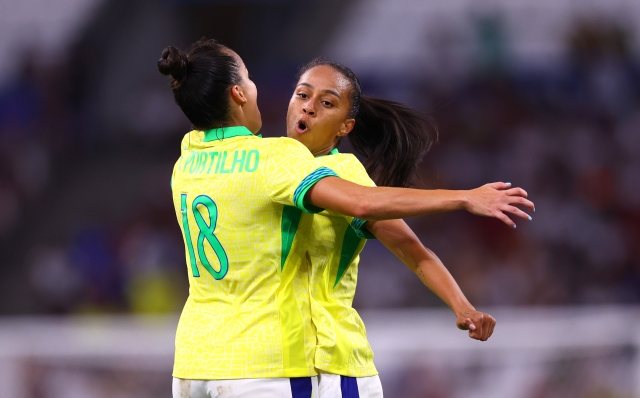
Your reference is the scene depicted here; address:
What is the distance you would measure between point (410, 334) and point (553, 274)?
2618mm

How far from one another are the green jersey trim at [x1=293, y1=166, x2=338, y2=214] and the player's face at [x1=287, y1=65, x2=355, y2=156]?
0.52 metres

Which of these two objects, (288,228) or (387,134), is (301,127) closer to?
(387,134)

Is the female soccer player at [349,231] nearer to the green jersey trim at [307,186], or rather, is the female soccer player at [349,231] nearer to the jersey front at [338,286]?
the jersey front at [338,286]

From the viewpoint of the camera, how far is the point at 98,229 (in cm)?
944

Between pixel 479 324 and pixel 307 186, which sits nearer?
pixel 307 186

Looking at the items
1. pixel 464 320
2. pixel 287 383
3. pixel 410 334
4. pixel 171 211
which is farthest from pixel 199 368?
pixel 171 211

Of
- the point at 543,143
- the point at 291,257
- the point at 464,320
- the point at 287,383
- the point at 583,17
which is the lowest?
the point at 287,383

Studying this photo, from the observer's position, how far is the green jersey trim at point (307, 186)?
2.37m

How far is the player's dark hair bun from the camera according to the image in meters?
2.57

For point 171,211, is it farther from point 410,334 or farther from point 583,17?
point 583,17

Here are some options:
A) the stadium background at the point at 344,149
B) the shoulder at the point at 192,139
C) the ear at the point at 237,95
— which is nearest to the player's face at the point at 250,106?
the ear at the point at 237,95

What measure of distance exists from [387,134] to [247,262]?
843mm

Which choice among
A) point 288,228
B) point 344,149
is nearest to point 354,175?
point 288,228

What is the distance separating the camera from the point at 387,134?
10.2 ft
